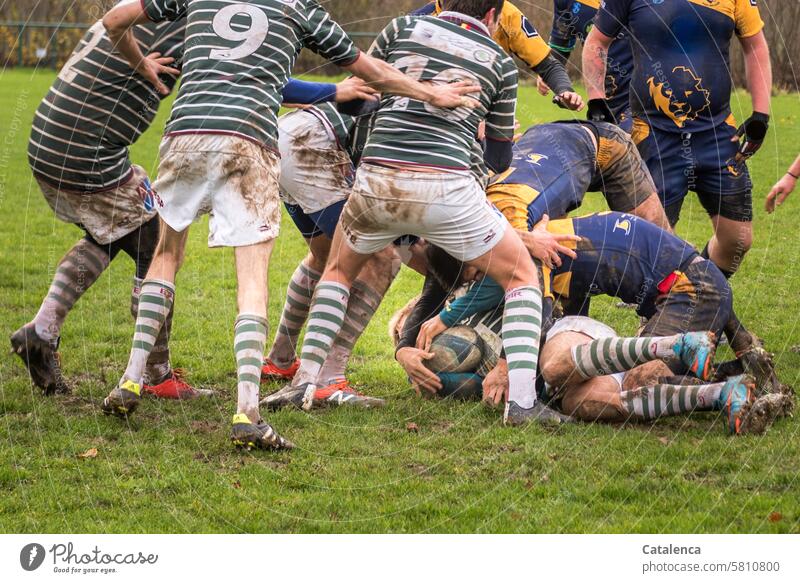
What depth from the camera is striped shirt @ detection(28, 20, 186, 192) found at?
5.82m

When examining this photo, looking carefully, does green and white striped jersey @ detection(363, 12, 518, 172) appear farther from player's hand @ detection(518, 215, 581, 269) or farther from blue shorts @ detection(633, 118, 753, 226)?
blue shorts @ detection(633, 118, 753, 226)

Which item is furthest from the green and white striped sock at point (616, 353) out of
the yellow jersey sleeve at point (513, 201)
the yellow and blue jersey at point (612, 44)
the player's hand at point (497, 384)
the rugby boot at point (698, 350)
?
the yellow and blue jersey at point (612, 44)

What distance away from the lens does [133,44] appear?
5.51 m

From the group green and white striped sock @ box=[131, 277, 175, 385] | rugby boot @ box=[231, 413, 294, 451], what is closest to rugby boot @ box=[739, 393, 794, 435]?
rugby boot @ box=[231, 413, 294, 451]

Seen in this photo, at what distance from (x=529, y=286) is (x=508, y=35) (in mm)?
2388

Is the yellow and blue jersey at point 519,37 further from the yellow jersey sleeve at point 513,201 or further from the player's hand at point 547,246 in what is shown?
the player's hand at point 547,246

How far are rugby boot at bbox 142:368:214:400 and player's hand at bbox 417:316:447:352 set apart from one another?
1.25 m

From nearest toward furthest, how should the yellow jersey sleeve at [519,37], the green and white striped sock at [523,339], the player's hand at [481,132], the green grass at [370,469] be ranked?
the green grass at [370,469] < the green and white striped sock at [523,339] < the player's hand at [481,132] < the yellow jersey sleeve at [519,37]

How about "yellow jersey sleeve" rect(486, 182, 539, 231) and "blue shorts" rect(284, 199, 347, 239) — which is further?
"blue shorts" rect(284, 199, 347, 239)

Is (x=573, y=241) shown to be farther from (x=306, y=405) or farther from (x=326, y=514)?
(x=326, y=514)

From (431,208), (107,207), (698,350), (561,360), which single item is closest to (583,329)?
(561,360)

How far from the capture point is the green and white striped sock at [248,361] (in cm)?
503

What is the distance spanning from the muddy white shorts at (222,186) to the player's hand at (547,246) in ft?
4.34

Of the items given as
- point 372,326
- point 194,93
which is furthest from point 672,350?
point 372,326
